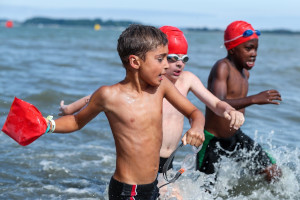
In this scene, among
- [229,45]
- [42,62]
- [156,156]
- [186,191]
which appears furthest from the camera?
[42,62]

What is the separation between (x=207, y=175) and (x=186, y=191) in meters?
0.39

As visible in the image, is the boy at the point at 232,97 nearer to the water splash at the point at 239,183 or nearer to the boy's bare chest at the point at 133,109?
the water splash at the point at 239,183

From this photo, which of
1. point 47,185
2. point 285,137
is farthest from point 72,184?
point 285,137

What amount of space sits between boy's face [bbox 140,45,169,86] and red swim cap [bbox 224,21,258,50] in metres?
2.10

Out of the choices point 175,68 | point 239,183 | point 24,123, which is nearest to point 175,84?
point 175,68

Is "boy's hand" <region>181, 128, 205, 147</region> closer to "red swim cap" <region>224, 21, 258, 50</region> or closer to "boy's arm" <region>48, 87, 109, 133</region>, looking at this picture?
"boy's arm" <region>48, 87, 109, 133</region>

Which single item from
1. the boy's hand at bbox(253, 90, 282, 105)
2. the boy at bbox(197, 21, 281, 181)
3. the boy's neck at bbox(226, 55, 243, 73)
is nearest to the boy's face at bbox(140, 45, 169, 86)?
the boy's hand at bbox(253, 90, 282, 105)

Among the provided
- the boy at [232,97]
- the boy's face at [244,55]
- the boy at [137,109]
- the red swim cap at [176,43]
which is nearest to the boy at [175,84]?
the red swim cap at [176,43]

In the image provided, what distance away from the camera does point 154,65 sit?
125 inches

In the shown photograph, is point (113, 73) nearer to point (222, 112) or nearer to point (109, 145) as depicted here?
point (109, 145)

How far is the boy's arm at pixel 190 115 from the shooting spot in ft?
9.65

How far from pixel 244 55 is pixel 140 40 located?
2.19 m

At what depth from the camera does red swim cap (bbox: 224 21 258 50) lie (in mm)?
5105

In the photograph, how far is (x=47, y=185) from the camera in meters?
5.39
